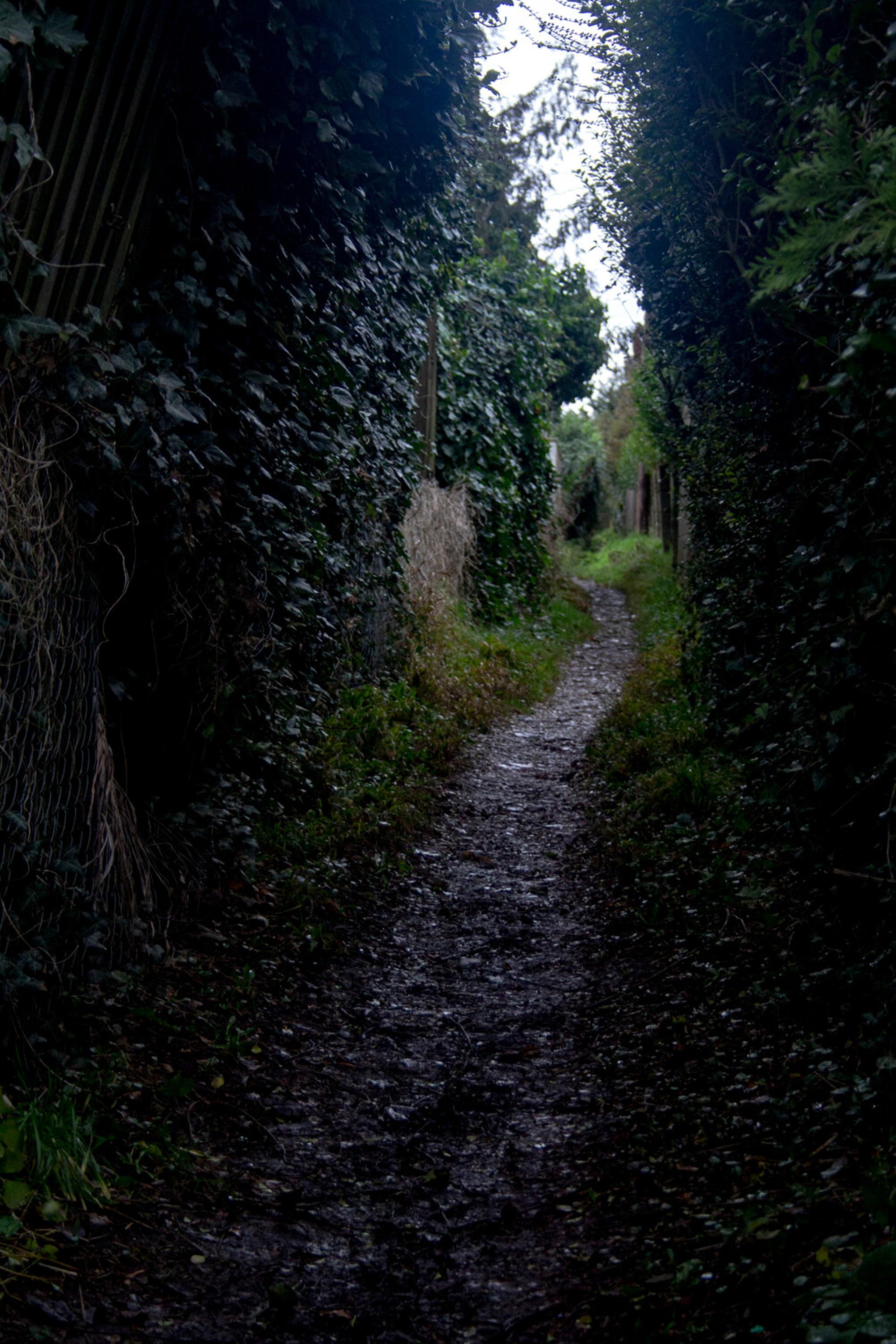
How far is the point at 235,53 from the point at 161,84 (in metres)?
0.34

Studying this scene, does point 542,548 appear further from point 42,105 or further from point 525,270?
point 42,105

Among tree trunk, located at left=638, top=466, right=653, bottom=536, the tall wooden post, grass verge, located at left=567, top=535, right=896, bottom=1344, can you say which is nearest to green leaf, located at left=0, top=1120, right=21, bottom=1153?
grass verge, located at left=567, top=535, right=896, bottom=1344

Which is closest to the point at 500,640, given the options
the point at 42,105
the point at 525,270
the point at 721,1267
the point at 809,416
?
the point at 525,270

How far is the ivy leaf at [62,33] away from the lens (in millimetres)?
3264

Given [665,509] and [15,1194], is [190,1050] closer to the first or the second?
[15,1194]

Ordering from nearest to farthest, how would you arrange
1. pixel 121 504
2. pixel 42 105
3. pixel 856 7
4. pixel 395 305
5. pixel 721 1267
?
pixel 721 1267 → pixel 856 7 → pixel 42 105 → pixel 121 504 → pixel 395 305

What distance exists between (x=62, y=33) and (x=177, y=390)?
1221mm

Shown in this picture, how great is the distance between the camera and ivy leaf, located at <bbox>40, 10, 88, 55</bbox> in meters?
3.26

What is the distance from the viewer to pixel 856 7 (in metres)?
3.16

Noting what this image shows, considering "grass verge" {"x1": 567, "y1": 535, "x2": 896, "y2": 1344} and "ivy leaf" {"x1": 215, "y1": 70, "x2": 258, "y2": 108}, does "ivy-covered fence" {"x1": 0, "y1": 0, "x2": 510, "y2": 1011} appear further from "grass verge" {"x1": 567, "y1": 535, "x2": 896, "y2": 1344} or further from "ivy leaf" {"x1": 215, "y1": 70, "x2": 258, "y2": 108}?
"grass verge" {"x1": 567, "y1": 535, "x2": 896, "y2": 1344}

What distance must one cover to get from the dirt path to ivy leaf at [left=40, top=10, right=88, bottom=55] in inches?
137

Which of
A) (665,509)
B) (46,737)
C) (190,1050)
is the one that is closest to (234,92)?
(46,737)

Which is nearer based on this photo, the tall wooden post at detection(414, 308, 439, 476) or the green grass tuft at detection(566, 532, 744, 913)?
the green grass tuft at detection(566, 532, 744, 913)

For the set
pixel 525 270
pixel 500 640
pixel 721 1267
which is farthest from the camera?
pixel 525 270
